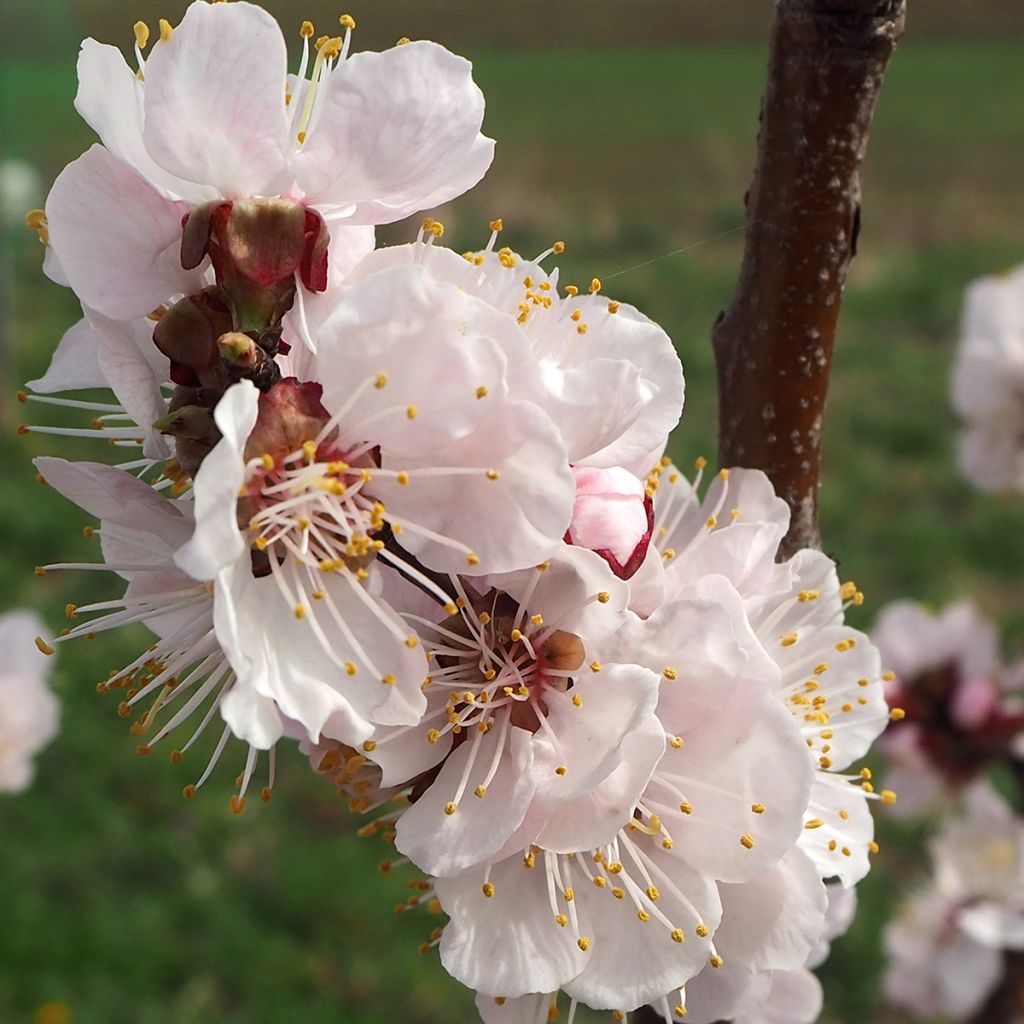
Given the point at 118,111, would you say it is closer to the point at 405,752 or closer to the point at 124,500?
the point at 124,500

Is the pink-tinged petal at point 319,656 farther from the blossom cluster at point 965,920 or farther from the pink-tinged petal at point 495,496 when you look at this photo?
the blossom cluster at point 965,920

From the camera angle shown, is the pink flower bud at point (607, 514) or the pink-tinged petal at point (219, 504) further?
the pink flower bud at point (607, 514)

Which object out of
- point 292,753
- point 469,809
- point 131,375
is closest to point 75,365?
point 131,375

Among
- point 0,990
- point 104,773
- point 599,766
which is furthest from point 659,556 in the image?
point 104,773

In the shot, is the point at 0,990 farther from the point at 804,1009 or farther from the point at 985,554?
the point at 985,554

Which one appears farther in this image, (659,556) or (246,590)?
(659,556)

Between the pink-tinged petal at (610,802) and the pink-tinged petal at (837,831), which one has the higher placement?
the pink-tinged petal at (610,802)

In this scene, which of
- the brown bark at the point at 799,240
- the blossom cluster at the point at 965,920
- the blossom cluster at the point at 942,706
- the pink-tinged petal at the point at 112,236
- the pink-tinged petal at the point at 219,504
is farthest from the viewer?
the blossom cluster at the point at 942,706

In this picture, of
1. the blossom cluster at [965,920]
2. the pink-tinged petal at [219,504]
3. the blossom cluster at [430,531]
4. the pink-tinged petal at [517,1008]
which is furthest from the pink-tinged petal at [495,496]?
the blossom cluster at [965,920]
